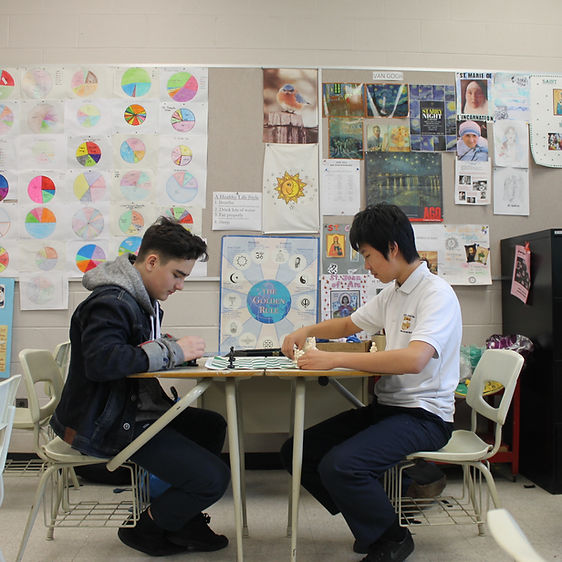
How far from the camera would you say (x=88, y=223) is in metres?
2.99

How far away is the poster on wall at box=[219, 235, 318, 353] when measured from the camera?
2979mm

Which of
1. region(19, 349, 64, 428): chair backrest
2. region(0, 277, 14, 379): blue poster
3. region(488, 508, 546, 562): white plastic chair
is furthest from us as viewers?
region(0, 277, 14, 379): blue poster

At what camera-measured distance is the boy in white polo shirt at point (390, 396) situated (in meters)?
1.61

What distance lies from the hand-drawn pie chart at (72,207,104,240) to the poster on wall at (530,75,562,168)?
8.59 feet

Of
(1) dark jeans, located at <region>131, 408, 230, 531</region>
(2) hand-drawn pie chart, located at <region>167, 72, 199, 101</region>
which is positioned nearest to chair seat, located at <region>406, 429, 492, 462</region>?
(1) dark jeans, located at <region>131, 408, 230, 531</region>

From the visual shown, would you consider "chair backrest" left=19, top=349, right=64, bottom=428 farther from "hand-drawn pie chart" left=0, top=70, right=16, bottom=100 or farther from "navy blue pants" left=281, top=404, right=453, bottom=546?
"hand-drawn pie chart" left=0, top=70, right=16, bottom=100

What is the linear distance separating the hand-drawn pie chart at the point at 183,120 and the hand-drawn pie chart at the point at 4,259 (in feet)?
3.99

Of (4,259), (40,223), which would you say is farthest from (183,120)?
(4,259)

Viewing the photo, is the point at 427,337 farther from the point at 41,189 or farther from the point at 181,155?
the point at 41,189

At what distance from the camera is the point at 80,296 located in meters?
2.98

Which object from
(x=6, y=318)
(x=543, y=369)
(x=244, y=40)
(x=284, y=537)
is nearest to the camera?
(x=284, y=537)

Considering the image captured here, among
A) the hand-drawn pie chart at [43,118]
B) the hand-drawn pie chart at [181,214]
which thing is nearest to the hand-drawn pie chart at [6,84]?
the hand-drawn pie chart at [43,118]

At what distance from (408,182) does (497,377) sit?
4.86 ft

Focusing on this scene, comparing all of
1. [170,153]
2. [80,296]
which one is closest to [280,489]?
[80,296]
